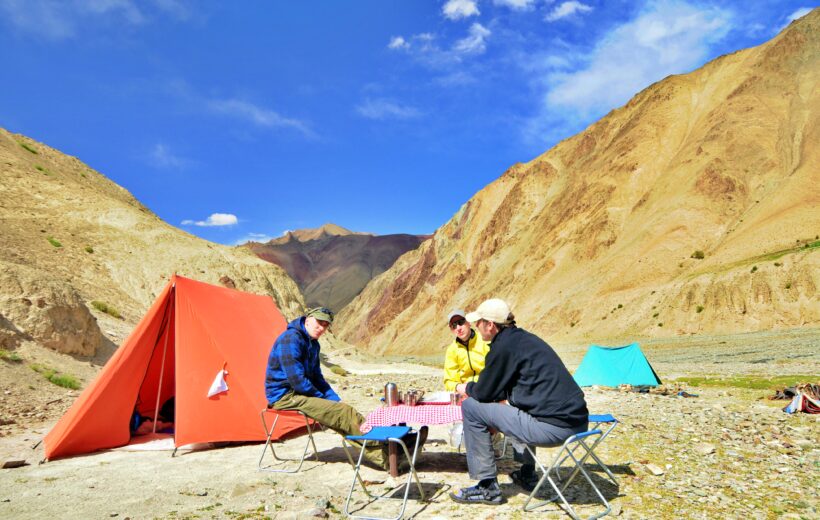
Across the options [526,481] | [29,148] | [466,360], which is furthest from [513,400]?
[29,148]

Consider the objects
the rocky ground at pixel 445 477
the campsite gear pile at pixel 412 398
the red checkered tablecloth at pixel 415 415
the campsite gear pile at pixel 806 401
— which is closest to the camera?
the rocky ground at pixel 445 477

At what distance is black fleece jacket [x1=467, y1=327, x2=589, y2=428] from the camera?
15.2 ft

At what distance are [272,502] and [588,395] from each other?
33.0 feet

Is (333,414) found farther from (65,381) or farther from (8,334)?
(8,334)

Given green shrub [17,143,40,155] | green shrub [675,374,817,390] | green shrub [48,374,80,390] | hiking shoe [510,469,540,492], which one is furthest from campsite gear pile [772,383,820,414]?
green shrub [17,143,40,155]

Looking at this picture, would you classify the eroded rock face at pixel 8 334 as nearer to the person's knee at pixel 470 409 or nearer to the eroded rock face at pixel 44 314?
the eroded rock face at pixel 44 314

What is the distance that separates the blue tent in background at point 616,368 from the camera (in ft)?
48.7

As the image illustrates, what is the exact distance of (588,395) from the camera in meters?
13.2

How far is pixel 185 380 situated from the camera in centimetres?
755

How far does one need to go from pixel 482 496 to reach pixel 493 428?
0.68 m

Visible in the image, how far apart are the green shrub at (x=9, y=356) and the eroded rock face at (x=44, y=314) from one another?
579mm

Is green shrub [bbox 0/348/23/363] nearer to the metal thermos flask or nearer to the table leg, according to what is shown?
the metal thermos flask

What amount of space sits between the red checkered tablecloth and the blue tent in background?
10741 millimetres

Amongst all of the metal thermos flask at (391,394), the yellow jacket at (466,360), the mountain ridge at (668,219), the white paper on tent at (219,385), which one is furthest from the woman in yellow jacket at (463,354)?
the mountain ridge at (668,219)
